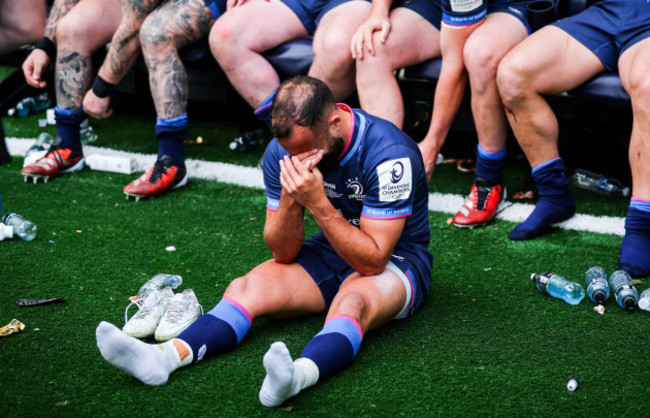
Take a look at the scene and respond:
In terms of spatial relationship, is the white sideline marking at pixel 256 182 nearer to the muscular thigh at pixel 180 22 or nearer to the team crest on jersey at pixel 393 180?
the muscular thigh at pixel 180 22

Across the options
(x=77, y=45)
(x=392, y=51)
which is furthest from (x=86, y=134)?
(x=392, y=51)

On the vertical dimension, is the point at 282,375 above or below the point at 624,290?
above

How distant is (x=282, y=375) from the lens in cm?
184

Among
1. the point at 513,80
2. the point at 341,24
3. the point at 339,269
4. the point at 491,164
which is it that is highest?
the point at 341,24

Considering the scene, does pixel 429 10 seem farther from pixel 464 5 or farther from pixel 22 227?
pixel 22 227

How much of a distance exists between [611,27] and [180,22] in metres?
2.18

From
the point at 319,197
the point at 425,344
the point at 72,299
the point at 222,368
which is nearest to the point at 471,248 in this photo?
the point at 425,344

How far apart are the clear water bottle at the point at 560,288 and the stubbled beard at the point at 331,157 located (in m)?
0.94

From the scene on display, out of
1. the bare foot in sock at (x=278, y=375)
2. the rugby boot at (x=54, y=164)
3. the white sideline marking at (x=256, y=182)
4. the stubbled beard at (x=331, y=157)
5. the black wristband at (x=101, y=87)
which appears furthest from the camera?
the black wristband at (x=101, y=87)

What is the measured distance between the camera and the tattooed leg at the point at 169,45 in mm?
3914

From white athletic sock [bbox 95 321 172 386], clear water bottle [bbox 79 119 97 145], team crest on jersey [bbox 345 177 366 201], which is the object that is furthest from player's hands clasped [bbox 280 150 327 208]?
clear water bottle [bbox 79 119 97 145]

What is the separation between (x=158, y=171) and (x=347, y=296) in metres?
1.91

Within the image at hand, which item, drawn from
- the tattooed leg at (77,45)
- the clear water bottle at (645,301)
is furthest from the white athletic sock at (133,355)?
the tattooed leg at (77,45)

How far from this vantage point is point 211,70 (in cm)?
429
